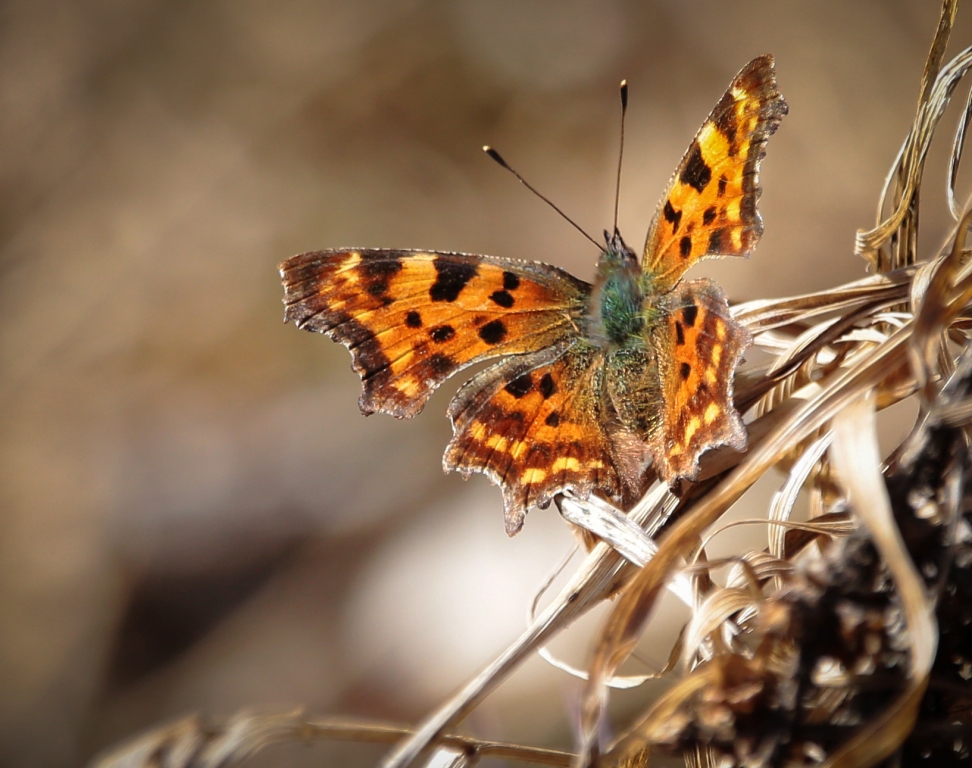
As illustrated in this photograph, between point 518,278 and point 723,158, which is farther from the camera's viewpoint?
point 518,278

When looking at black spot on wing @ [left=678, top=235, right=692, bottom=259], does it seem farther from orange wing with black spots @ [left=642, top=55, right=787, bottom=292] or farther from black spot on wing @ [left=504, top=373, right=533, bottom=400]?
black spot on wing @ [left=504, top=373, right=533, bottom=400]

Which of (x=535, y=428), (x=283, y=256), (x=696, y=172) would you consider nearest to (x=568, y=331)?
(x=535, y=428)

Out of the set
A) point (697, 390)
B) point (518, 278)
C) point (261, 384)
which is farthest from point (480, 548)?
point (697, 390)

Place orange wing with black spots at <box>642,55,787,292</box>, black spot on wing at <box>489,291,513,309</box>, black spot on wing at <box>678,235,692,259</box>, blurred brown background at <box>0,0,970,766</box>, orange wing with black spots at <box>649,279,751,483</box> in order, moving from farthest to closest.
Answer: blurred brown background at <box>0,0,970,766</box>, black spot on wing at <box>489,291,513,309</box>, black spot on wing at <box>678,235,692,259</box>, orange wing with black spots at <box>642,55,787,292</box>, orange wing with black spots at <box>649,279,751,483</box>

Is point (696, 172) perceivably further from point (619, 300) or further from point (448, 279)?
point (448, 279)

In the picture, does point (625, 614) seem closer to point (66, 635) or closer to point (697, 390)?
point (697, 390)

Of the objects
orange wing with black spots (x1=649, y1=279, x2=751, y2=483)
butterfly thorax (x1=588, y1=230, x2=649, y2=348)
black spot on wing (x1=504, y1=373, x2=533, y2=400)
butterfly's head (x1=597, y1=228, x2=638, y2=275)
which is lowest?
orange wing with black spots (x1=649, y1=279, x2=751, y2=483)

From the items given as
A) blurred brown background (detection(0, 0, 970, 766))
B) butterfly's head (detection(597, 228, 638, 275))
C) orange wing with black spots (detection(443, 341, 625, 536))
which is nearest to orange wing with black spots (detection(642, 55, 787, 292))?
butterfly's head (detection(597, 228, 638, 275))
